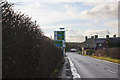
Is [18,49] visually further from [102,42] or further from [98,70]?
[102,42]

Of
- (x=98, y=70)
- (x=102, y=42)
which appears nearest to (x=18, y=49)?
(x=98, y=70)

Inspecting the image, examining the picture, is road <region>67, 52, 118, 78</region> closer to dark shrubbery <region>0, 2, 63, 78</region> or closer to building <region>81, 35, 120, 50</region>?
dark shrubbery <region>0, 2, 63, 78</region>

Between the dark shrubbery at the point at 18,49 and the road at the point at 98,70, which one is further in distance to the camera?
the road at the point at 98,70

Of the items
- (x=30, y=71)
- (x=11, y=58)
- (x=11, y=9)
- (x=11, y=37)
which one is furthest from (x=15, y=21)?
(x=30, y=71)

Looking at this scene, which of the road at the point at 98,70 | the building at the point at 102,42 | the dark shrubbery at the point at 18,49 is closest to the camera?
the dark shrubbery at the point at 18,49

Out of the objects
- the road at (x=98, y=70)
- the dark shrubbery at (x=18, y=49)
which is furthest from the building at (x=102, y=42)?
the dark shrubbery at (x=18, y=49)

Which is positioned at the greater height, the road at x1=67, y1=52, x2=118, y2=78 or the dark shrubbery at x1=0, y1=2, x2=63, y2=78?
the dark shrubbery at x1=0, y1=2, x2=63, y2=78

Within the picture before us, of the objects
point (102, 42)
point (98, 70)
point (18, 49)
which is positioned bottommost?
point (98, 70)

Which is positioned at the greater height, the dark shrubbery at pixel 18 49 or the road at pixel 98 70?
the dark shrubbery at pixel 18 49

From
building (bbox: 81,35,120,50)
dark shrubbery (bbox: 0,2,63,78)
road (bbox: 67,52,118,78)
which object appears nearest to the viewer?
dark shrubbery (bbox: 0,2,63,78)

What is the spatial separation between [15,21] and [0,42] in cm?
120

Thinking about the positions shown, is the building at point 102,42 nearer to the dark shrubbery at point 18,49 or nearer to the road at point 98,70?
the road at point 98,70

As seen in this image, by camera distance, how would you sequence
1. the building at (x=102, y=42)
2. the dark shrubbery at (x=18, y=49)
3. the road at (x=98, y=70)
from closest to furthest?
the dark shrubbery at (x=18, y=49) → the road at (x=98, y=70) → the building at (x=102, y=42)

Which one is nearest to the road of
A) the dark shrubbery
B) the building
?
the dark shrubbery
